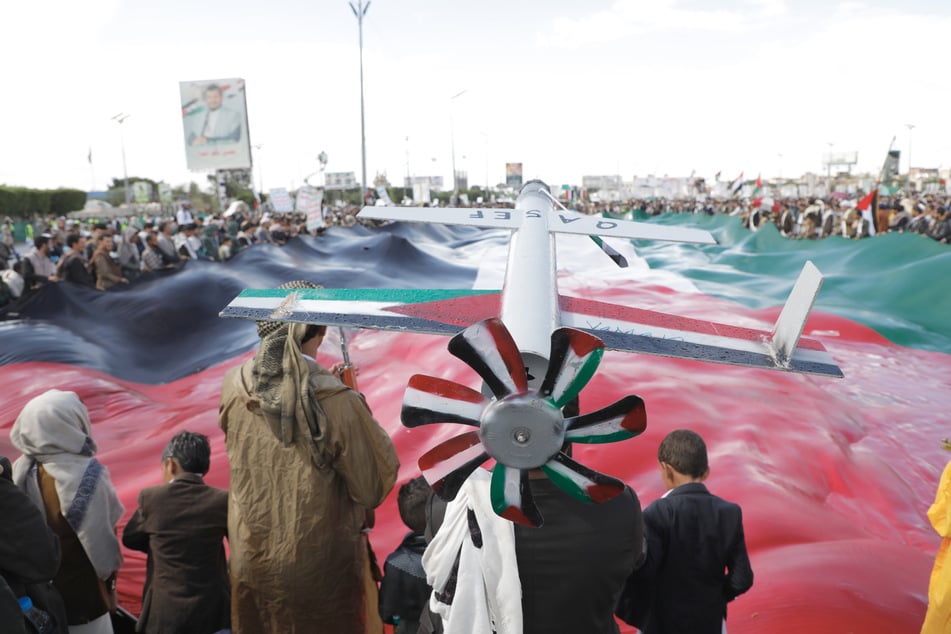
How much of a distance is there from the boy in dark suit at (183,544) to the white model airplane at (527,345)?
0.99m

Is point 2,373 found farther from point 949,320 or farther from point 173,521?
point 949,320

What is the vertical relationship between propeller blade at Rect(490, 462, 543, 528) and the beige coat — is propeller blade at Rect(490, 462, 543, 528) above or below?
above

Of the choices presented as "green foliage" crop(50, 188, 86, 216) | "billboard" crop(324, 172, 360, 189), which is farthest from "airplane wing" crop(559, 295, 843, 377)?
"billboard" crop(324, 172, 360, 189)

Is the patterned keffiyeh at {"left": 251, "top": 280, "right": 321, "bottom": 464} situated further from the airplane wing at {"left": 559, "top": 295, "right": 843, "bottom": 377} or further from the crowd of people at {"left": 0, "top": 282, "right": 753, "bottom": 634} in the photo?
the airplane wing at {"left": 559, "top": 295, "right": 843, "bottom": 377}

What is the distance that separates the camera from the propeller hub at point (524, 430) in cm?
214

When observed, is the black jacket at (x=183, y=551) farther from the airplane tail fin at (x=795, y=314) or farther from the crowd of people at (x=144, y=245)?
the crowd of people at (x=144, y=245)

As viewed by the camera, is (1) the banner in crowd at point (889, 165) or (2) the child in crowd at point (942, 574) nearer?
(2) the child in crowd at point (942, 574)

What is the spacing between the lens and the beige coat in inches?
117

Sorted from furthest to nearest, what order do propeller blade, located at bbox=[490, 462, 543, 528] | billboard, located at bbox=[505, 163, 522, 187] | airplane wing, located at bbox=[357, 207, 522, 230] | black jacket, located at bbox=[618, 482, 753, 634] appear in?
billboard, located at bbox=[505, 163, 522, 187]
airplane wing, located at bbox=[357, 207, 522, 230]
black jacket, located at bbox=[618, 482, 753, 634]
propeller blade, located at bbox=[490, 462, 543, 528]

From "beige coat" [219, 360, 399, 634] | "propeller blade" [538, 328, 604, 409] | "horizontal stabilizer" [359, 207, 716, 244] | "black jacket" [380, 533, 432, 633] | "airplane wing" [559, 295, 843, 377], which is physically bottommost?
"black jacket" [380, 533, 432, 633]

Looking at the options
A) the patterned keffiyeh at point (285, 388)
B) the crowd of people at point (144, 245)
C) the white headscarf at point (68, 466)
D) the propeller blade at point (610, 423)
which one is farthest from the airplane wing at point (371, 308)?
the crowd of people at point (144, 245)

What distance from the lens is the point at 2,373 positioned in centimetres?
758

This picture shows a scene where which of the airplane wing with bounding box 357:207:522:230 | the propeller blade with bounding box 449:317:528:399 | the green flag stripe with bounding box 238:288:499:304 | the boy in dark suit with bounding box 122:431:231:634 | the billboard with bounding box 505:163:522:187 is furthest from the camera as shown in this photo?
the billboard with bounding box 505:163:522:187

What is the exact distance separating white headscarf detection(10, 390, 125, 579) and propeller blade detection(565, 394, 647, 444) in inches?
109
